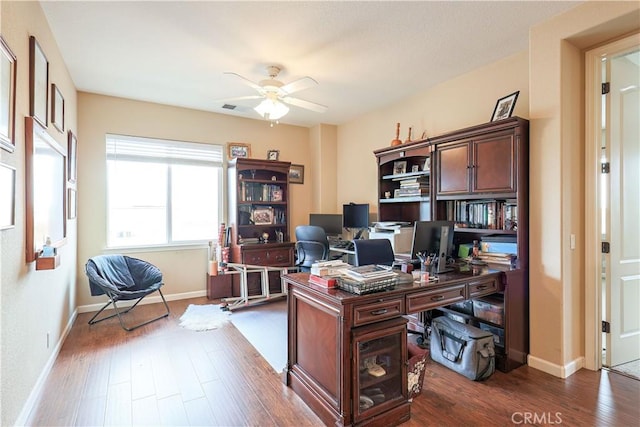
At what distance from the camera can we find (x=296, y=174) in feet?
18.5

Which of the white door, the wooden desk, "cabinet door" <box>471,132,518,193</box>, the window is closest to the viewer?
the wooden desk

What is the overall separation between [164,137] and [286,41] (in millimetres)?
2636

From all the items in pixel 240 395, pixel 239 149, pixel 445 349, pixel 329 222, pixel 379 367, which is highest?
pixel 239 149

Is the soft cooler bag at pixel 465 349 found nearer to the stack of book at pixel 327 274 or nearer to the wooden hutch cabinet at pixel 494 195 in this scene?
the wooden hutch cabinet at pixel 494 195

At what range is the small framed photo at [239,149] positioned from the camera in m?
5.05

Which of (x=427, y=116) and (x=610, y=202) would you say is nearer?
(x=610, y=202)

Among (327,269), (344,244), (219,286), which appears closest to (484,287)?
(327,269)

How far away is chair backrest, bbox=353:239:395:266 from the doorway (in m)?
1.62

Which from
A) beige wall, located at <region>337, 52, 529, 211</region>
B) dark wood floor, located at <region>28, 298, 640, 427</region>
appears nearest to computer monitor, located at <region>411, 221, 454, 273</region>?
dark wood floor, located at <region>28, 298, 640, 427</region>

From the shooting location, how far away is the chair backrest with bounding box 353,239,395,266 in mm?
3070

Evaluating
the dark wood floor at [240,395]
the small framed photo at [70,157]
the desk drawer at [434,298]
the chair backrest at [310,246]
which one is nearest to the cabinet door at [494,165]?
the desk drawer at [434,298]

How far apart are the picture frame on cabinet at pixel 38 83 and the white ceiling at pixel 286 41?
0.40 meters

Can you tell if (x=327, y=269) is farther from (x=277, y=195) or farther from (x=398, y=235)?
(x=277, y=195)

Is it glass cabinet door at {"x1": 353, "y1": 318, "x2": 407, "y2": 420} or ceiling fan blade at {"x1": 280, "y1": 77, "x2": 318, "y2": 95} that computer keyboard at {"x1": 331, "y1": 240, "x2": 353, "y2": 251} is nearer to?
ceiling fan blade at {"x1": 280, "y1": 77, "x2": 318, "y2": 95}
